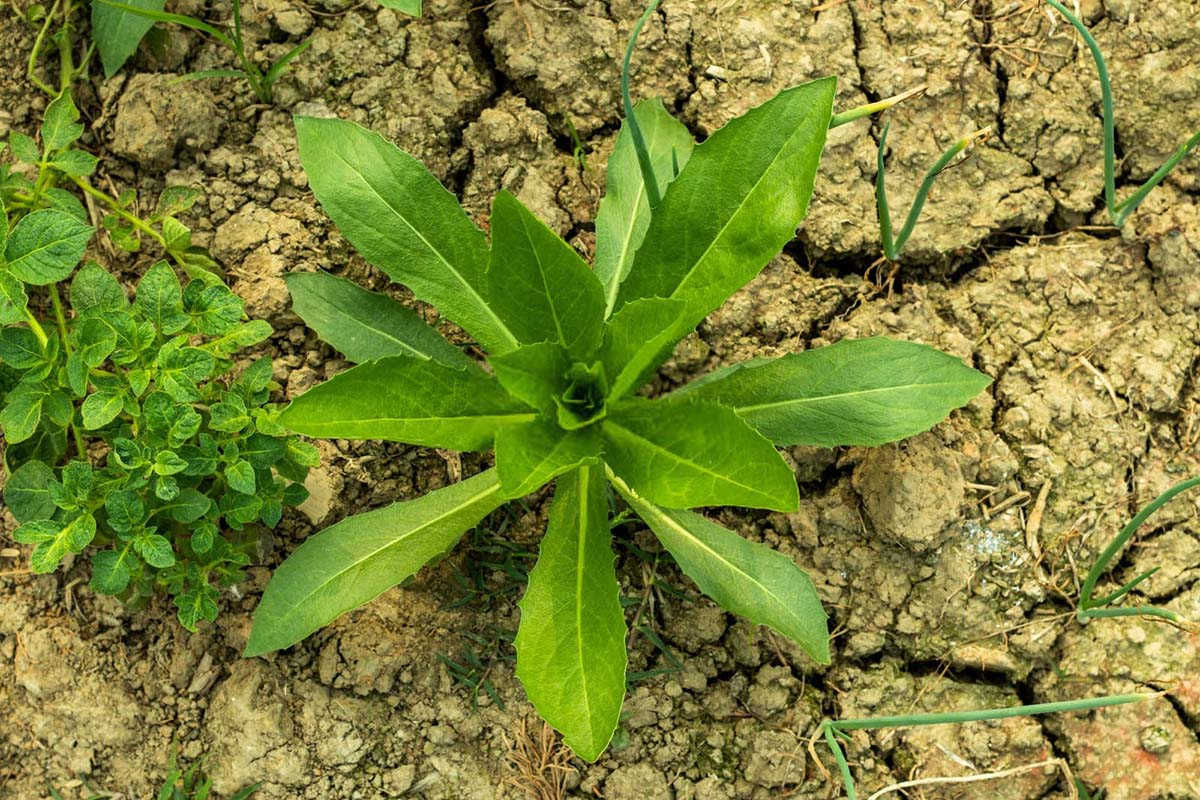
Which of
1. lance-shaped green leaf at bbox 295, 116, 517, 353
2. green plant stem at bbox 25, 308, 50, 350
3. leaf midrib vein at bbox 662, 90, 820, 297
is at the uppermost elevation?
leaf midrib vein at bbox 662, 90, 820, 297

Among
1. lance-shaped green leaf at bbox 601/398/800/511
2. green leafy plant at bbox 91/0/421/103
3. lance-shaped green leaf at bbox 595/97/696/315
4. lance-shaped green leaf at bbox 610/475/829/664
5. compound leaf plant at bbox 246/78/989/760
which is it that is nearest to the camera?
lance-shaped green leaf at bbox 601/398/800/511

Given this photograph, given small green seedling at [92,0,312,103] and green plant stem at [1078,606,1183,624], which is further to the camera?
small green seedling at [92,0,312,103]

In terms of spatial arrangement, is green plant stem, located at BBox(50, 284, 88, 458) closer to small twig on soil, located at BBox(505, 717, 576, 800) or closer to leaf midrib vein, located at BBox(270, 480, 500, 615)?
leaf midrib vein, located at BBox(270, 480, 500, 615)

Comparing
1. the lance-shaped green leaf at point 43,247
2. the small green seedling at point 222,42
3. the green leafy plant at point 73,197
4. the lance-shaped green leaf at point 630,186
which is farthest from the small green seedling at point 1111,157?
the lance-shaped green leaf at point 43,247

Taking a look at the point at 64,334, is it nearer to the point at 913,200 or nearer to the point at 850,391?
the point at 850,391

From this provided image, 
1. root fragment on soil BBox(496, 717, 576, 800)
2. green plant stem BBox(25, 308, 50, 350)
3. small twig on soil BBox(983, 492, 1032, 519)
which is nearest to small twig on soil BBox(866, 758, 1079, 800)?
small twig on soil BBox(983, 492, 1032, 519)

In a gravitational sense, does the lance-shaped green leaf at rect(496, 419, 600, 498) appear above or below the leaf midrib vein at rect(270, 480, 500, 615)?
above
